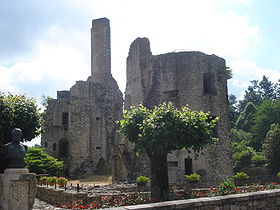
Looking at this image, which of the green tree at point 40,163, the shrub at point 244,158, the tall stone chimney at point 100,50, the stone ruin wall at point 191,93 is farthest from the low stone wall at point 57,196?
the tall stone chimney at point 100,50

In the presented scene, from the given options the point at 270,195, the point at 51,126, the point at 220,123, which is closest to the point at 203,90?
the point at 220,123

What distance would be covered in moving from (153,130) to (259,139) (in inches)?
1265

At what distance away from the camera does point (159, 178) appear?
34.1 feet

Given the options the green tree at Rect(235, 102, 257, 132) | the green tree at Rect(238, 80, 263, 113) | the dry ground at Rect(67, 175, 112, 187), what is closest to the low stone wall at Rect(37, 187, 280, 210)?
the dry ground at Rect(67, 175, 112, 187)

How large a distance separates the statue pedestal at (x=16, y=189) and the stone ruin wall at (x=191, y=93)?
538 inches

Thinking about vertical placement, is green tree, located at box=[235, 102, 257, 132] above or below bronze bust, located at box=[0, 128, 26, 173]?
above

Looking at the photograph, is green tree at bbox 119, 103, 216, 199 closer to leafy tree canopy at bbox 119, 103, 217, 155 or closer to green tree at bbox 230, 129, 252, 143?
leafy tree canopy at bbox 119, 103, 217, 155

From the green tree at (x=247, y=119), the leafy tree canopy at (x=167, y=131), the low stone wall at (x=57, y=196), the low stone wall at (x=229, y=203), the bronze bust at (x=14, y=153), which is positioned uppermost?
the green tree at (x=247, y=119)

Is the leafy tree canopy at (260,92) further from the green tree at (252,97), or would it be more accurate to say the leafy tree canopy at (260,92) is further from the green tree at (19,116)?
the green tree at (19,116)

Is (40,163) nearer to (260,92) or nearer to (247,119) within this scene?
(247,119)

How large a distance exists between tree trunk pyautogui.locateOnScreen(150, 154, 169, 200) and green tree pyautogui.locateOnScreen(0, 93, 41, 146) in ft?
15.6

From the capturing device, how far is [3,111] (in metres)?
10.3

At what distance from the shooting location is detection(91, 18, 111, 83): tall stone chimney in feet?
125

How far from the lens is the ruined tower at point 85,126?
1233 inches
